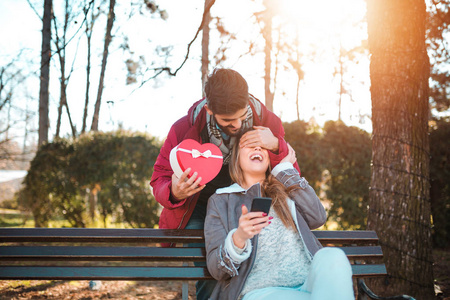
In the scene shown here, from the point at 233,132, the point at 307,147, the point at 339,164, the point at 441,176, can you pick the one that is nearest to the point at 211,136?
the point at 233,132

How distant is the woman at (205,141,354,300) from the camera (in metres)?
1.92

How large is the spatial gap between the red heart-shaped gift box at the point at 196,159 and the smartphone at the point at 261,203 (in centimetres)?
57

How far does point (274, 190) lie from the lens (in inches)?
96.3

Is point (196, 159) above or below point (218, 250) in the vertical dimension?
above

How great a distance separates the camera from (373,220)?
3.68m

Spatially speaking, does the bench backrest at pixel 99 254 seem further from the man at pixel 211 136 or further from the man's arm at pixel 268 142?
the man's arm at pixel 268 142

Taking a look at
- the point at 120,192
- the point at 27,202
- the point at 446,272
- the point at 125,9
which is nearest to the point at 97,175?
the point at 120,192

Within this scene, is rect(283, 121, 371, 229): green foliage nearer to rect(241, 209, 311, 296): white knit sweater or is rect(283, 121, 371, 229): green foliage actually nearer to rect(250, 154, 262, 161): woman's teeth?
rect(250, 154, 262, 161): woman's teeth

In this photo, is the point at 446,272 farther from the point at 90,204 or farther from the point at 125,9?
the point at 125,9

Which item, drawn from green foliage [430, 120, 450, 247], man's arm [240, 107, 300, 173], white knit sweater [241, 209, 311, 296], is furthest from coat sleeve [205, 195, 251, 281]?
green foliage [430, 120, 450, 247]

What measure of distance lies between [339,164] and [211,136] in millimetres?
4653

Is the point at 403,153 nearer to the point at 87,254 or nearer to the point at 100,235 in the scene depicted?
the point at 100,235

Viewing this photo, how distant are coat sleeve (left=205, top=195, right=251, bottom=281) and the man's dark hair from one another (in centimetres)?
57

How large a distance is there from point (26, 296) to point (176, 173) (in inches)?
128
